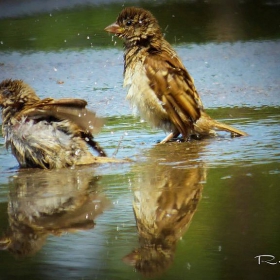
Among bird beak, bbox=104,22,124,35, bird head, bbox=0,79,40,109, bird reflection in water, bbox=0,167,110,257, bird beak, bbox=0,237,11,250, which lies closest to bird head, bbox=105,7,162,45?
bird beak, bbox=104,22,124,35

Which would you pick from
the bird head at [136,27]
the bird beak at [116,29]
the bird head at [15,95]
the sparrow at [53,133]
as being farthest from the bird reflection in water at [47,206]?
the bird beak at [116,29]

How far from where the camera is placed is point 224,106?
9102mm

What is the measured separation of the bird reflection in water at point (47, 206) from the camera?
15.9 ft

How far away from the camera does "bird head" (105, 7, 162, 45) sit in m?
7.96

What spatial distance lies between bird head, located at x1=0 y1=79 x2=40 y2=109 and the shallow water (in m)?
0.50

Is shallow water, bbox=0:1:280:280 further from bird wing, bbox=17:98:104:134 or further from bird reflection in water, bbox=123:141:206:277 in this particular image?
bird wing, bbox=17:98:104:134

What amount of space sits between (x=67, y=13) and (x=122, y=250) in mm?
10035

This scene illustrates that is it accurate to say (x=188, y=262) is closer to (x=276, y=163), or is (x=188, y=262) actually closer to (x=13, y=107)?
(x=276, y=163)

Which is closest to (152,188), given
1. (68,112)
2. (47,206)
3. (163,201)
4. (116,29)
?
(163,201)

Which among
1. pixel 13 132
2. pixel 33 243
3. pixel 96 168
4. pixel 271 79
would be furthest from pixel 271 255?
pixel 271 79

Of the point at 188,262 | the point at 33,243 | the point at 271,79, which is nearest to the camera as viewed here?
the point at 188,262

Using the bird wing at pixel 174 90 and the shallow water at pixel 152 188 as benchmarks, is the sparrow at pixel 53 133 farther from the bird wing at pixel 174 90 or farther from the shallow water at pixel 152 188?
the bird wing at pixel 174 90

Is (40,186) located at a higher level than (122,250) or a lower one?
lower

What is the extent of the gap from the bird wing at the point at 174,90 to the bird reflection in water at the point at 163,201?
0.35 meters
